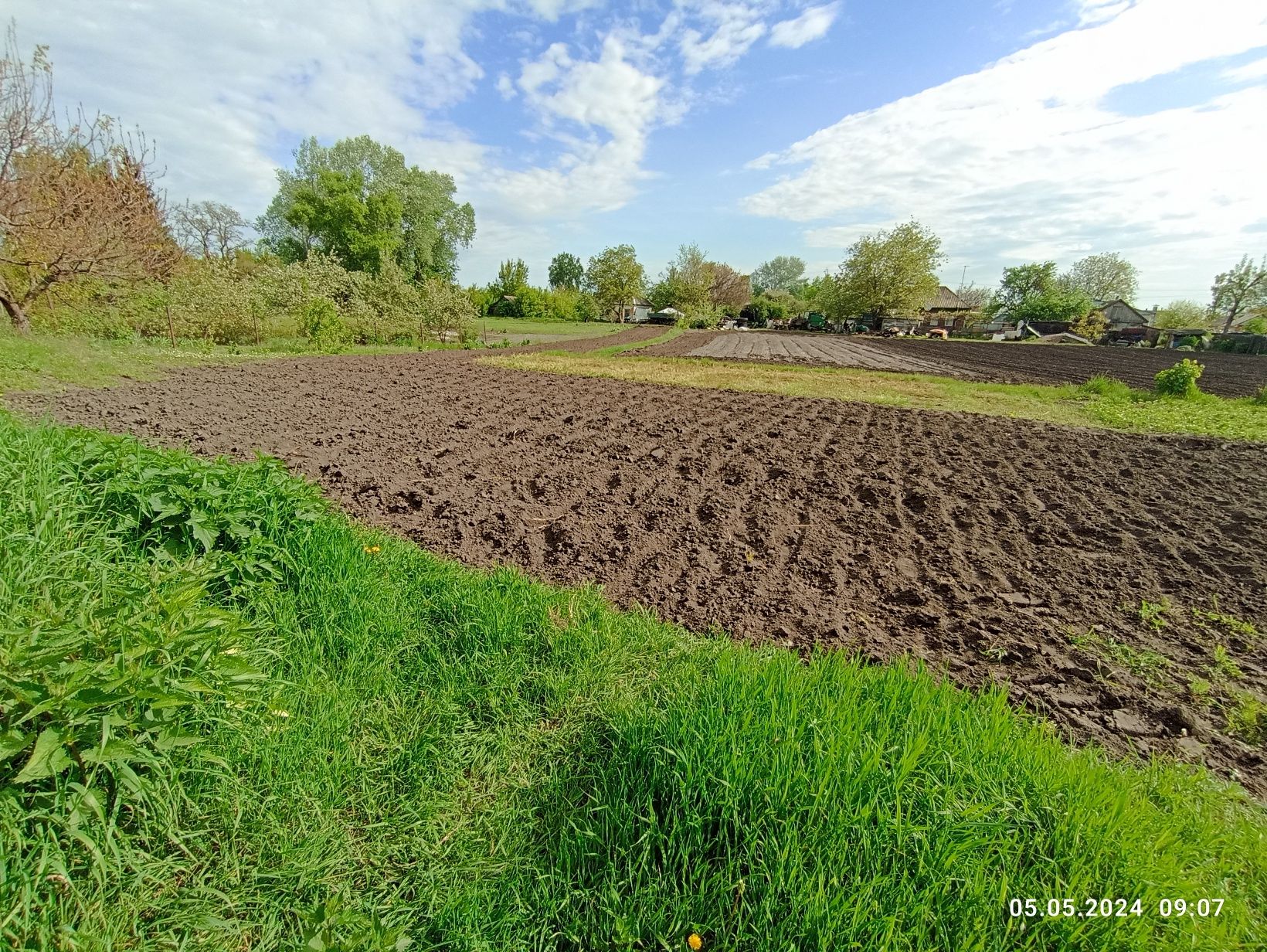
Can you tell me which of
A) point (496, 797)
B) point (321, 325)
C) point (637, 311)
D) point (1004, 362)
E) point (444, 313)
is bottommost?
point (496, 797)

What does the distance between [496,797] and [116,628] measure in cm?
168

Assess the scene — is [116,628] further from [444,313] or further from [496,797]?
[444,313]

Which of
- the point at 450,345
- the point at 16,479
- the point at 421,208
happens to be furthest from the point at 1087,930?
the point at 421,208

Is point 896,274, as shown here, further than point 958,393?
Yes

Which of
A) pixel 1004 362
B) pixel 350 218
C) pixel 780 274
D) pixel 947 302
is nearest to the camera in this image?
pixel 1004 362

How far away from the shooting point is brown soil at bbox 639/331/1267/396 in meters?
20.8

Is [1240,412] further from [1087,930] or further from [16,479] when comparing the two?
[16,479]

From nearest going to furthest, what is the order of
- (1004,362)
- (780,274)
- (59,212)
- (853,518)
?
(853,518) → (59,212) → (1004,362) → (780,274)

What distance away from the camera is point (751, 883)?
1.69 meters

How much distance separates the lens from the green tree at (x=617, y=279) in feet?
236

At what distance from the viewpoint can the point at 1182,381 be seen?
14516 mm

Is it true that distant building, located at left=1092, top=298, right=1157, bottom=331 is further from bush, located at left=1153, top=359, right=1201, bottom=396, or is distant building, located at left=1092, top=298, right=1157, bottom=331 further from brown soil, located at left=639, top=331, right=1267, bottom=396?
bush, located at left=1153, top=359, right=1201, bottom=396

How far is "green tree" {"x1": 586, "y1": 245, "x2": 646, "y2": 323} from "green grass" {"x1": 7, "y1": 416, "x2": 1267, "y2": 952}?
74.6 meters

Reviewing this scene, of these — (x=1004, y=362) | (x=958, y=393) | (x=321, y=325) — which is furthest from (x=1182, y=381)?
(x=321, y=325)
